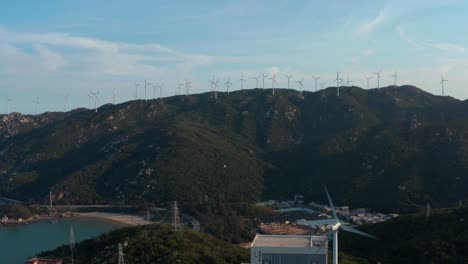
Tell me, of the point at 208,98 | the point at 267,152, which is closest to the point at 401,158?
the point at 267,152

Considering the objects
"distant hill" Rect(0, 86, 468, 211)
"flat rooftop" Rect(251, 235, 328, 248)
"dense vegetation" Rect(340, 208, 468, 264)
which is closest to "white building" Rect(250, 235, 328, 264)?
"flat rooftop" Rect(251, 235, 328, 248)

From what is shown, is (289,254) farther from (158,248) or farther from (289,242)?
(158,248)

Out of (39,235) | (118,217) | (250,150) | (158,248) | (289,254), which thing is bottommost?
(39,235)

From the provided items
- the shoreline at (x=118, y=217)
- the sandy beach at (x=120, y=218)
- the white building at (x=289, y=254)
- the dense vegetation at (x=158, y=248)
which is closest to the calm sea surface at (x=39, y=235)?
the shoreline at (x=118, y=217)

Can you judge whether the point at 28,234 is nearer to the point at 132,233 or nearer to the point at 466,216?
the point at 132,233

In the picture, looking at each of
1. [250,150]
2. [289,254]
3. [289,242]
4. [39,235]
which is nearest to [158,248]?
[289,242]

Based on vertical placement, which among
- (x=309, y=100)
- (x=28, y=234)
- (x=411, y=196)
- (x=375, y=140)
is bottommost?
(x=28, y=234)

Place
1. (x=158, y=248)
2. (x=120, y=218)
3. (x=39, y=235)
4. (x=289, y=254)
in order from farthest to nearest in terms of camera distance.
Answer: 1. (x=120, y=218)
2. (x=39, y=235)
3. (x=158, y=248)
4. (x=289, y=254)
